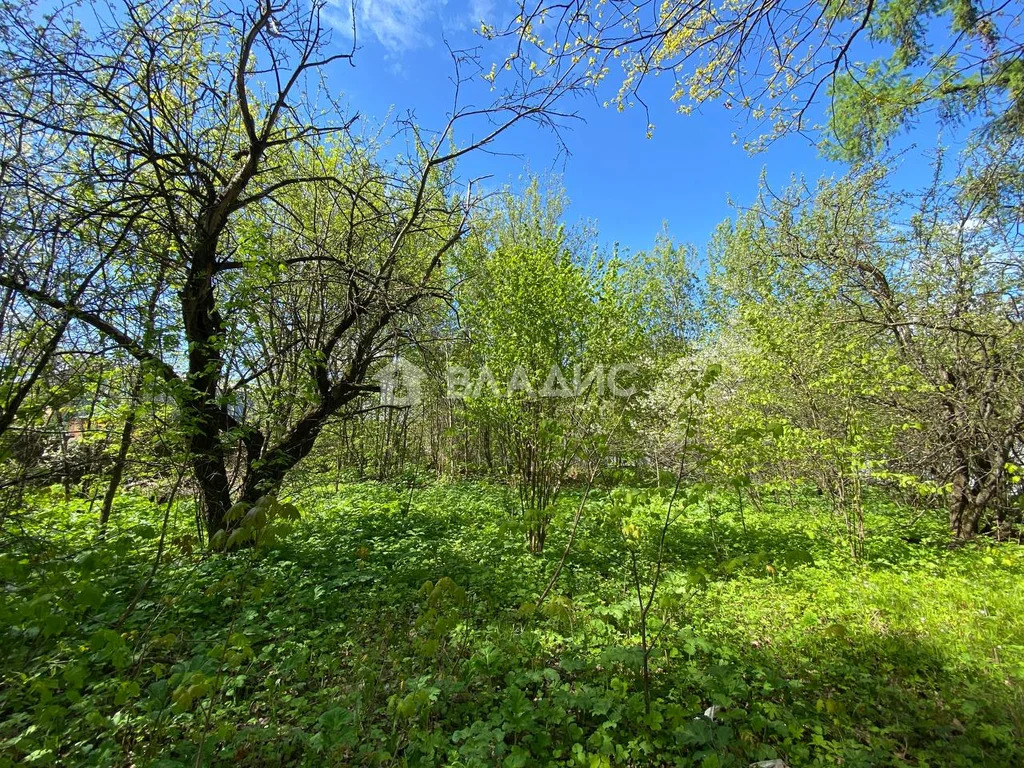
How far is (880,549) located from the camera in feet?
14.6

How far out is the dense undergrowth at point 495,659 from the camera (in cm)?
175

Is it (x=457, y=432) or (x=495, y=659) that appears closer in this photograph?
(x=495, y=659)

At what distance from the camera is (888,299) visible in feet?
17.1

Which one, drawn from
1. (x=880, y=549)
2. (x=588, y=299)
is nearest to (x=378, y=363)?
(x=588, y=299)

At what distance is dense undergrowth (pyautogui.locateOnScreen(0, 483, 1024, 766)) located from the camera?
175cm

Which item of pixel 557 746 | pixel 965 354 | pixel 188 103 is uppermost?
pixel 188 103

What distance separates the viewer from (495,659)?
235 cm

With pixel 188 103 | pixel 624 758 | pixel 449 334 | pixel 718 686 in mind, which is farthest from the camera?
pixel 449 334

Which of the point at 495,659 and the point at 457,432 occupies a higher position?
the point at 457,432

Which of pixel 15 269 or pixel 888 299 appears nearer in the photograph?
pixel 15 269

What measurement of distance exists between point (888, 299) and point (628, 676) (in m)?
5.74

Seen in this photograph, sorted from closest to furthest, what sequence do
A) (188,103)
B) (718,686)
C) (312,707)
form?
(312,707) → (718,686) → (188,103)

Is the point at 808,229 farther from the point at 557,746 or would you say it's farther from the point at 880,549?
the point at 557,746

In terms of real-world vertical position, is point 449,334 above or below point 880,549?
above
